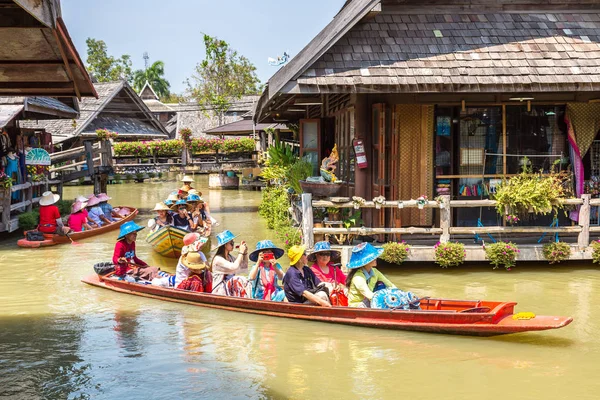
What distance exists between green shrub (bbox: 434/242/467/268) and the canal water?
36cm

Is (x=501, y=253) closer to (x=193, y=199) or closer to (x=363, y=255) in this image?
(x=363, y=255)

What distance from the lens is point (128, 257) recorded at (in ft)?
39.1

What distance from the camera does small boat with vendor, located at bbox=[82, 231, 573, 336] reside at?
830 cm

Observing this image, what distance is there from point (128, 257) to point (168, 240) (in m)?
2.50

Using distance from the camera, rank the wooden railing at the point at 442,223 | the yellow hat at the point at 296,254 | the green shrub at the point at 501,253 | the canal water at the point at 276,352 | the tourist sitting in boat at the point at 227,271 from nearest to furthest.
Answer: the canal water at the point at 276,352 → the yellow hat at the point at 296,254 → the tourist sitting in boat at the point at 227,271 → the wooden railing at the point at 442,223 → the green shrub at the point at 501,253

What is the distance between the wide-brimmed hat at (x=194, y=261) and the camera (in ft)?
33.9

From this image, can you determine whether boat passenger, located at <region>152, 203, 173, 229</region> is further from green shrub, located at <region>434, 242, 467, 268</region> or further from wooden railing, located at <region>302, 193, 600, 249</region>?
green shrub, located at <region>434, 242, 467, 268</region>

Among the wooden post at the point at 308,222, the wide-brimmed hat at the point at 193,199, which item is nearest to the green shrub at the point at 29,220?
the wide-brimmed hat at the point at 193,199

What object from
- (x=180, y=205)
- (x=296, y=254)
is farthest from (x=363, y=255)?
(x=180, y=205)

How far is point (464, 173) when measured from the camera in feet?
42.8

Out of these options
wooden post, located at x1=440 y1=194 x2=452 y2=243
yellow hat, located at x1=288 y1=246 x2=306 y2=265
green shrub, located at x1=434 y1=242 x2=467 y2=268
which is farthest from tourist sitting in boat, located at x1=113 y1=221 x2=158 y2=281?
wooden post, located at x1=440 y1=194 x2=452 y2=243

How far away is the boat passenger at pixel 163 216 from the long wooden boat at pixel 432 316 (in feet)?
17.0

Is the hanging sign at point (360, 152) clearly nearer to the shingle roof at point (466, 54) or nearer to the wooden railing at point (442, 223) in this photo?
the wooden railing at point (442, 223)

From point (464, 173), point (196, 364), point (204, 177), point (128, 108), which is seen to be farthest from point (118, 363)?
point (204, 177)
